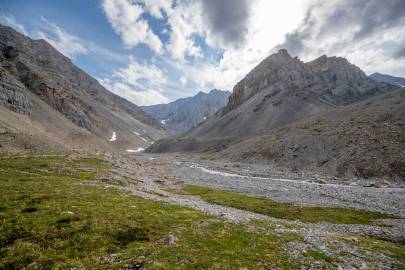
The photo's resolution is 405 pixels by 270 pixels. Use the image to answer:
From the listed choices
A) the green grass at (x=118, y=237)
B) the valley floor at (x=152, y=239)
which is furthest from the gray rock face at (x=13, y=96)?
the green grass at (x=118, y=237)

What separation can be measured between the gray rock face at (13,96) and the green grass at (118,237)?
14459 cm

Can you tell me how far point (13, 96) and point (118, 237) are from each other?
16836cm

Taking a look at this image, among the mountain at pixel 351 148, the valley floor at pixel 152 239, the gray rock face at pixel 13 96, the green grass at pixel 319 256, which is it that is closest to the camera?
the valley floor at pixel 152 239

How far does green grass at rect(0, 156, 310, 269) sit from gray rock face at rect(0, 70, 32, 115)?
144594 millimetres

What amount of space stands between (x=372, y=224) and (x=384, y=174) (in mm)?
62954

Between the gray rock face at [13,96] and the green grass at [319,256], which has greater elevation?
the gray rock face at [13,96]

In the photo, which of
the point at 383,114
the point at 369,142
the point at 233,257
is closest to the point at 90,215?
the point at 233,257

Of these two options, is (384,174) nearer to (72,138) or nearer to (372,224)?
(372,224)

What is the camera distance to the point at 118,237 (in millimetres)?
19859

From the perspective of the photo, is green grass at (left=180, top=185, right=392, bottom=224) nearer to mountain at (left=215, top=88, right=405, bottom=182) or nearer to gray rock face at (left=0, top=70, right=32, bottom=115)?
mountain at (left=215, top=88, right=405, bottom=182)

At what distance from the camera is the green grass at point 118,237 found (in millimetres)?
16125

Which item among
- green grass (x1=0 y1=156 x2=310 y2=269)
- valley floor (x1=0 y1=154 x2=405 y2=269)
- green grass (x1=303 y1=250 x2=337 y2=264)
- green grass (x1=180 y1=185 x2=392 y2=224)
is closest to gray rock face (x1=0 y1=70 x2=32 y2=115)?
valley floor (x1=0 y1=154 x2=405 y2=269)

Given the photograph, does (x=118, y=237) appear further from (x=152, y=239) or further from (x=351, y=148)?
(x=351, y=148)

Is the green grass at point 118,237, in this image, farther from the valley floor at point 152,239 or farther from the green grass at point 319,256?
the green grass at point 319,256
